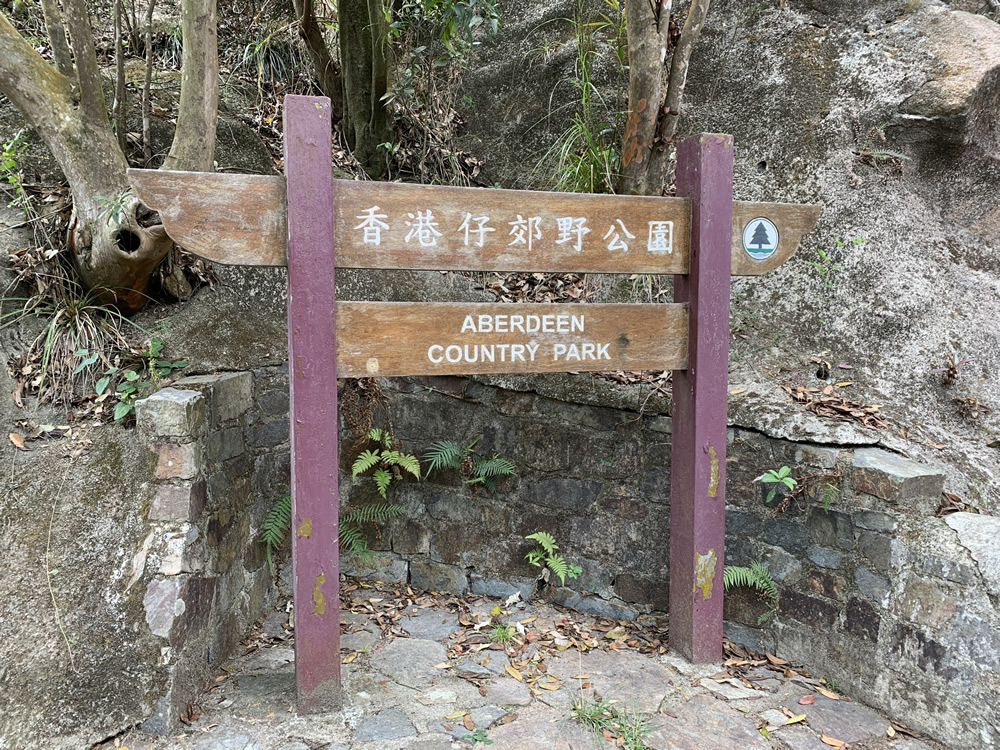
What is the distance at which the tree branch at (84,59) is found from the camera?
10.5ft

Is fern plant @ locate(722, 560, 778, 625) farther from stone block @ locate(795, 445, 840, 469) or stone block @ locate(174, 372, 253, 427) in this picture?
stone block @ locate(174, 372, 253, 427)

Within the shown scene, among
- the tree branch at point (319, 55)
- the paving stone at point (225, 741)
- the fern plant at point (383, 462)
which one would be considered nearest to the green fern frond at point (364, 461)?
the fern plant at point (383, 462)

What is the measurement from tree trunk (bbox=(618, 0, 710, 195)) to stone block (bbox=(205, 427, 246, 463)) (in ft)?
8.86

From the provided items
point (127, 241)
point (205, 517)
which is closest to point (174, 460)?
point (205, 517)

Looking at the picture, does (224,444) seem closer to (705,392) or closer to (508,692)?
(508,692)

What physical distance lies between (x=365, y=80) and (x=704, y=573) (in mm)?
4337

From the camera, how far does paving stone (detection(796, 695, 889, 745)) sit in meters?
2.68

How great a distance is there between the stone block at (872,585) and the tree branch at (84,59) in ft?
14.0

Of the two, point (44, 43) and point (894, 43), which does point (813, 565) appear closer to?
point (894, 43)

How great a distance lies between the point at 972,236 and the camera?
171 inches

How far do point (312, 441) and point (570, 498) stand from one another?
170 cm

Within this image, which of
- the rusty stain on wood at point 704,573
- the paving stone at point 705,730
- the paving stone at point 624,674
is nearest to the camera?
the paving stone at point 705,730

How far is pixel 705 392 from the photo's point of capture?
3.15 m

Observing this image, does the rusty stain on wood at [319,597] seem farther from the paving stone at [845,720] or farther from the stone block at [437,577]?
the paving stone at [845,720]
